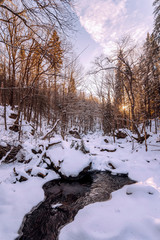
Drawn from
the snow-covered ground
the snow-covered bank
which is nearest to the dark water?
the snow-covered ground

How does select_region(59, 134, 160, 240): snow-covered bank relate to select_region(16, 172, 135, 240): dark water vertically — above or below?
above

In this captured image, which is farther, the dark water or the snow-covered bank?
the dark water

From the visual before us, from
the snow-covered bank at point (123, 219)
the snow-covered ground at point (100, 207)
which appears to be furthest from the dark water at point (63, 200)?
the snow-covered bank at point (123, 219)

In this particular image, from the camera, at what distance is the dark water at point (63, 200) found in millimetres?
2629

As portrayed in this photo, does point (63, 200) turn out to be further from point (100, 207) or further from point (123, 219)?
point (123, 219)

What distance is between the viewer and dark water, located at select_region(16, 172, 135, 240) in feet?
8.63

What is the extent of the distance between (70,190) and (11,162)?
417cm

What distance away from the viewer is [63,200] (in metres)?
3.82

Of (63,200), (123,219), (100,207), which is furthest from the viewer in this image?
(63,200)

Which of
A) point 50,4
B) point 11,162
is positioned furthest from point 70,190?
point 50,4

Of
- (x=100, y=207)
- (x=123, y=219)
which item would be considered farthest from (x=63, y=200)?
(x=123, y=219)

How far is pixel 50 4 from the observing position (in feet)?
7.49

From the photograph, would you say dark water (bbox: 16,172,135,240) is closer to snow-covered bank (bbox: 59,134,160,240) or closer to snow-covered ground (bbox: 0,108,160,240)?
snow-covered ground (bbox: 0,108,160,240)

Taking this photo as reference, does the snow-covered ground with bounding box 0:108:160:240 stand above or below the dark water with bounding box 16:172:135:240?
above
